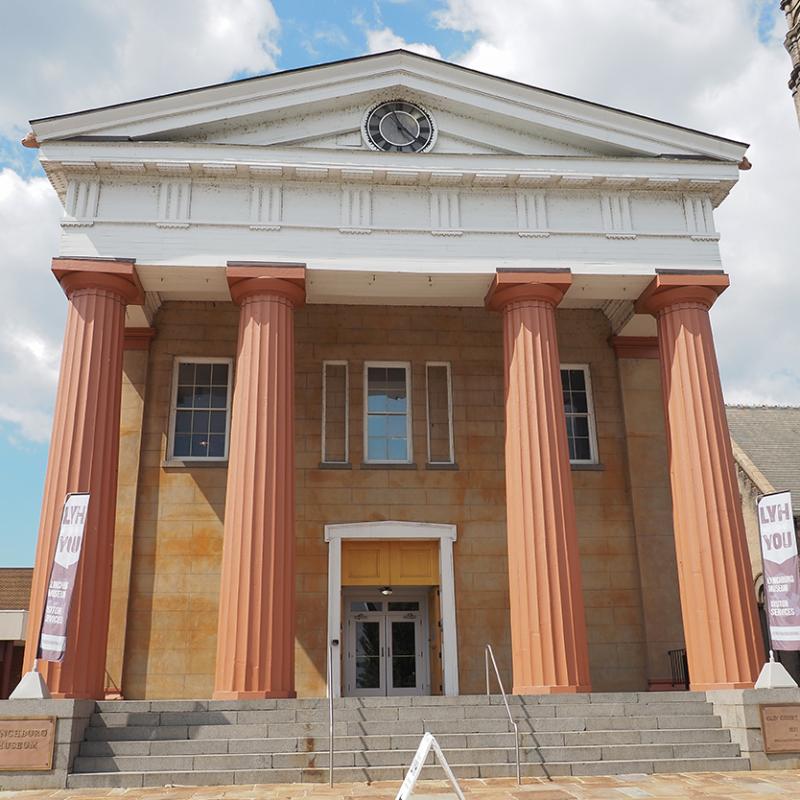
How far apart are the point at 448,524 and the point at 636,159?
8.40 metres

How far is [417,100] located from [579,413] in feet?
25.7

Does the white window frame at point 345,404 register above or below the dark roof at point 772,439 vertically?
below

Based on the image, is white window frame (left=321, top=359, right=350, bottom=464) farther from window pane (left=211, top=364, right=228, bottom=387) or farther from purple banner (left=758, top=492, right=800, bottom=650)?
purple banner (left=758, top=492, right=800, bottom=650)

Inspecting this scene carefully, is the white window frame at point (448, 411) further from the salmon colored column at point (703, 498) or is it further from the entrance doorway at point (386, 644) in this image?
the salmon colored column at point (703, 498)

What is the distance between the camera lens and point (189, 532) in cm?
1795

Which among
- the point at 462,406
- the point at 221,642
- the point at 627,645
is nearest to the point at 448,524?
the point at 462,406

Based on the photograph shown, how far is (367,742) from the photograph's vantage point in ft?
39.1

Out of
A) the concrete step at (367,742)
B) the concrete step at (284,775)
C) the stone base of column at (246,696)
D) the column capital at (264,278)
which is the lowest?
the concrete step at (284,775)

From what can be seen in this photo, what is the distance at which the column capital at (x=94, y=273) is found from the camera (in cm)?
1535

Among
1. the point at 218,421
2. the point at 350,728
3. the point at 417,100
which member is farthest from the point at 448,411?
the point at 350,728

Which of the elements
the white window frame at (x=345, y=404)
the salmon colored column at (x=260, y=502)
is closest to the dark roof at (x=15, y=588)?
the white window frame at (x=345, y=404)

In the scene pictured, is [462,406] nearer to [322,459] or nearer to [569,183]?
[322,459]

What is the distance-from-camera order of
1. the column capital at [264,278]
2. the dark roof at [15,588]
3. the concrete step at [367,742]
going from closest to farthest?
the concrete step at [367,742]
the column capital at [264,278]
the dark roof at [15,588]

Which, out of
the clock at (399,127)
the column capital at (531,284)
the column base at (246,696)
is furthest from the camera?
the clock at (399,127)
